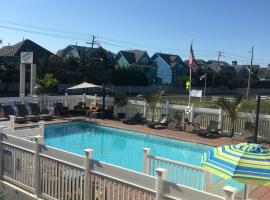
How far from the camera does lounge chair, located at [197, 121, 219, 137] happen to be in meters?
14.7

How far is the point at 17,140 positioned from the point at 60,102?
1335 cm

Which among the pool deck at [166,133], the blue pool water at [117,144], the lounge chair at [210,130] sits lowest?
the blue pool water at [117,144]

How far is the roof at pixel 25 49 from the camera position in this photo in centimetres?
4825

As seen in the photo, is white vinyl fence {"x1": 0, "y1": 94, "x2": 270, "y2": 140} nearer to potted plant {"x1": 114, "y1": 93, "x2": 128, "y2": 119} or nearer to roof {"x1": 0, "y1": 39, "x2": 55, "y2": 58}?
potted plant {"x1": 114, "y1": 93, "x2": 128, "y2": 119}

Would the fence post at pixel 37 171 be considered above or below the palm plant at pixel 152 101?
below

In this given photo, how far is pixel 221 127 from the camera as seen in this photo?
51.0 feet

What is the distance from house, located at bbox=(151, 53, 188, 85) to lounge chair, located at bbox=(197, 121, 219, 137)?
5520 centimetres

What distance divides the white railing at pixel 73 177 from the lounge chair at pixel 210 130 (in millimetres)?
9347

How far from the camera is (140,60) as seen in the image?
67625 millimetres

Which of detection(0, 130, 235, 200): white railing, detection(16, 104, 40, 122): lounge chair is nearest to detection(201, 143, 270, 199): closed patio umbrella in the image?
detection(0, 130, 235, 200): white railing

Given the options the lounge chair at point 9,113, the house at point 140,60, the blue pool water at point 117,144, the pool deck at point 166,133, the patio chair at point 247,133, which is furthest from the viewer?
the house at point 140,60

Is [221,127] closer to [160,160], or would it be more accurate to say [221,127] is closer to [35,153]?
[160,160]

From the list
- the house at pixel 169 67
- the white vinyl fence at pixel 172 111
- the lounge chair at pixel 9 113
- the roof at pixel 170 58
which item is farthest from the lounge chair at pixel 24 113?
the roof at pixel 170 58

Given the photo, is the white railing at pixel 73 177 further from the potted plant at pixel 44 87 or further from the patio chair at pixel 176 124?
the potted plant at pixel 44 87
